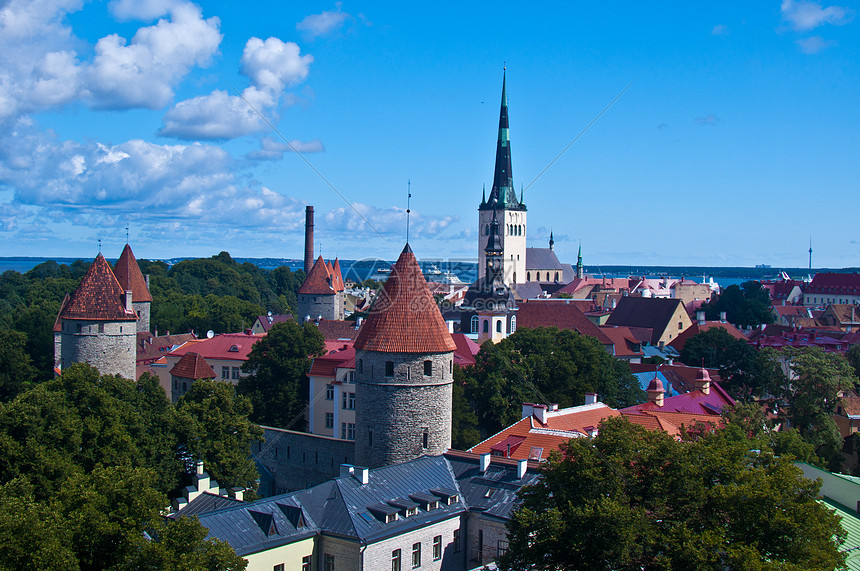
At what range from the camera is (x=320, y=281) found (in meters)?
66.1

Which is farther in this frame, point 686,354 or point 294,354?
point 686,354

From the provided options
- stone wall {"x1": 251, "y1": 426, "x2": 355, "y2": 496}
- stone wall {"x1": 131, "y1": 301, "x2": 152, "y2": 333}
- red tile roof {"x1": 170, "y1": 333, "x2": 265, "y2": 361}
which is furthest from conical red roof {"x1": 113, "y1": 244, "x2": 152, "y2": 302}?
stone wall {"x1": 251, "y1": 426, "x2": 355, "y2": 496}

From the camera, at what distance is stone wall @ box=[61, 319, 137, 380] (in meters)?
40.4

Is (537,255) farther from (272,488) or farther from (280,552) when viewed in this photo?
(280,552)

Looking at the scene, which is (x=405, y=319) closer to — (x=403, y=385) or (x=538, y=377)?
(x=403, y=385)

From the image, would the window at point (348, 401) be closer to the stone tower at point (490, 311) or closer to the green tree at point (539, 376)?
the green tree at point (539, 376)

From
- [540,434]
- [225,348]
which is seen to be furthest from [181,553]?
[225,348]

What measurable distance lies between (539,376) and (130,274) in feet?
91.0

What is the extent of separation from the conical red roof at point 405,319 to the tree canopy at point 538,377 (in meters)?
7.18

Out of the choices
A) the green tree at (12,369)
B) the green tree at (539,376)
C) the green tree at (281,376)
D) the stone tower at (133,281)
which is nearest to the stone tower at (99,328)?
the green tree at (12,369)

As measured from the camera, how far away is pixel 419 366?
2717 centimetres

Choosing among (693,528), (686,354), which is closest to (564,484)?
(693,528)

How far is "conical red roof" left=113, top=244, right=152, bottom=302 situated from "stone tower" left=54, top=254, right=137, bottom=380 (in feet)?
40.7

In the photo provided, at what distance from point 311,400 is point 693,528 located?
23520mm
